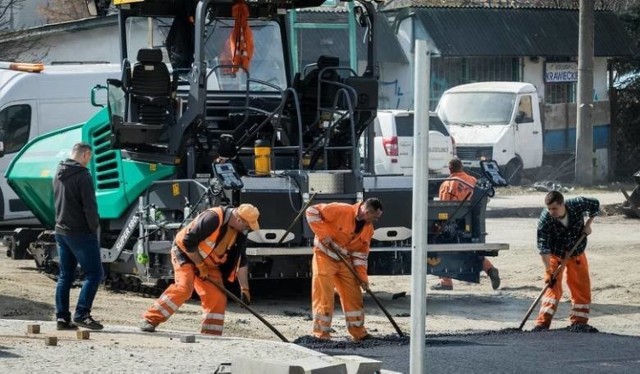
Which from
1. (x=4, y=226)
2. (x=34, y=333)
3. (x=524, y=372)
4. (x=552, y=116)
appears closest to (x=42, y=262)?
(x=4, y=226)

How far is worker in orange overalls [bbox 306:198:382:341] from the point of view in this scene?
12.2 m

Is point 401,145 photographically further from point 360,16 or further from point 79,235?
point 79,235

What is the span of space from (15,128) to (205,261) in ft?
26.8

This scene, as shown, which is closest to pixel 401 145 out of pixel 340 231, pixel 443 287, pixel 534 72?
pixel 443 287

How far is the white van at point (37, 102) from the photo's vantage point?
738 inches

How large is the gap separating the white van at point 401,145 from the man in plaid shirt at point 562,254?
12.5m

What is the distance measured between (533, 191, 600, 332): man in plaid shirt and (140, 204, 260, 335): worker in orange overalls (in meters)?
3.02

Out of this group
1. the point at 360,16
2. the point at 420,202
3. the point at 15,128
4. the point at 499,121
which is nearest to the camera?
the point at 420,202

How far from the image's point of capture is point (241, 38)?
14.7 m

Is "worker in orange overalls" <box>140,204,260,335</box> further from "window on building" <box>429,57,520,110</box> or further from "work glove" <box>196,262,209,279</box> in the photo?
"window on building" <box>429,57,520,110</box>

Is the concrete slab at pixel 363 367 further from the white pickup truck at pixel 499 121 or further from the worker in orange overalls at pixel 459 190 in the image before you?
the white pickup truck at pixel 499 121

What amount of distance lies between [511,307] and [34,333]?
226 inches

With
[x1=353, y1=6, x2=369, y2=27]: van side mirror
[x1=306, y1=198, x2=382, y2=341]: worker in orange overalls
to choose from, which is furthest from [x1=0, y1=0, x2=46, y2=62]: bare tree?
[x1=306, y1=198, x2=382, y2=341]: worker in orange overalls

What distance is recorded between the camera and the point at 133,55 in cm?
1498
